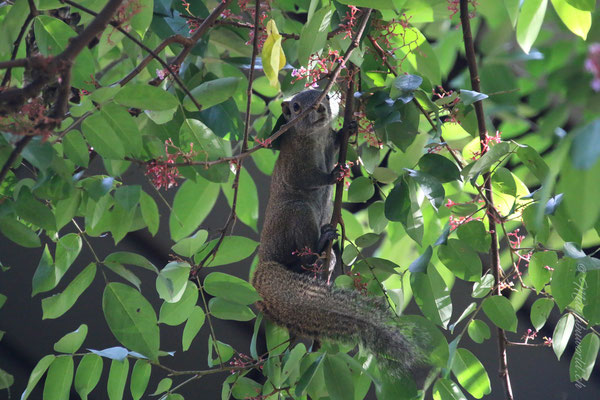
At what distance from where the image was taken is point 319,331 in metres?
1.60

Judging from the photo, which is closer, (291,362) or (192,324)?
(291,362)

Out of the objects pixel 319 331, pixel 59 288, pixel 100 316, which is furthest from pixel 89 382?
pixel 59 288

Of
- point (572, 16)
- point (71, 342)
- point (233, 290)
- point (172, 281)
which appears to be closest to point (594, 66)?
point (572, 16)

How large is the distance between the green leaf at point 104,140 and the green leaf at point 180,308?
410mm

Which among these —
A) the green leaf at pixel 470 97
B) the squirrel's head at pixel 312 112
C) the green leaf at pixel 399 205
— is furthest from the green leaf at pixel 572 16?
the squirrel's head at pixel 312 112

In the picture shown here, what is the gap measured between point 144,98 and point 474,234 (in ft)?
2.51

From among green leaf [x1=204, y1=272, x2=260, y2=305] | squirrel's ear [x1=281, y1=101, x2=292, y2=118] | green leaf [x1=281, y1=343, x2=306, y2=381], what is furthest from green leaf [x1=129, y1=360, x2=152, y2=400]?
squirrel's ear [x1=281, y1=101, x2=292, y2=118]

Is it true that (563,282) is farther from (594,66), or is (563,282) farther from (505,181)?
(594,66)

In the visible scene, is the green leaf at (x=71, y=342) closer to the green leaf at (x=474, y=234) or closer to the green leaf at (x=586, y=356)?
the green leaf at (x=474, y=234)

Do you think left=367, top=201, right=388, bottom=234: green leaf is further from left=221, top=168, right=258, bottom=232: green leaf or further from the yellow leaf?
the yellow leaf

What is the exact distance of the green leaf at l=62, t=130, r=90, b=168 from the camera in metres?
1.08

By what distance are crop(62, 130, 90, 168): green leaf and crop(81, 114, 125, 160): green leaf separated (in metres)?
0.04

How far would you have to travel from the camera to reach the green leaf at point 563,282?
1204 mm

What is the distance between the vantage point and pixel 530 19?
0.99m
